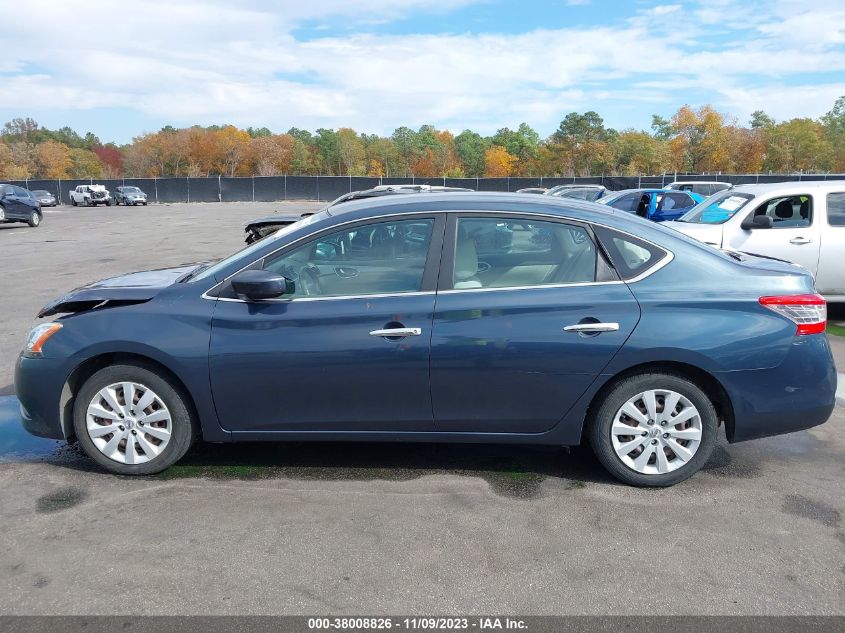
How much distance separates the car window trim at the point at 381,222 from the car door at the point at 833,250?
6.42 metres

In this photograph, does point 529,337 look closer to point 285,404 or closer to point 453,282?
point 453,282

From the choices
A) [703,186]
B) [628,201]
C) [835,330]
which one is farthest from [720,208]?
[703,186]

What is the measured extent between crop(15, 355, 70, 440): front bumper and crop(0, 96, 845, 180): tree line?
8278 centimetres

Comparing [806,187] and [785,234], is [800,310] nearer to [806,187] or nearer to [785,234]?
[785,234]

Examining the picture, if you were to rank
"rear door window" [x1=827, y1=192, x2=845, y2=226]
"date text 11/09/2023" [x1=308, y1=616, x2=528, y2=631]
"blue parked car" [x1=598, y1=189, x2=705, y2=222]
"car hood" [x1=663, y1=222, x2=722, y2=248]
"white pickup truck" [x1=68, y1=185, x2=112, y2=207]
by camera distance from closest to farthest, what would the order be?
"date text 11/09/2023" [x1=308, y1=616, x2=528, y2=631] → "rear door window" [x1=827, y1=192, x2=845, y2=226] → "car hood" [x1=663, y1=222, x2=722, y2=248] → "blue parked car" [x1=598, y1=189, x2=705, y2=222] → "white pickup truck" [x1=68, y1=185, x2=112, y2=207]

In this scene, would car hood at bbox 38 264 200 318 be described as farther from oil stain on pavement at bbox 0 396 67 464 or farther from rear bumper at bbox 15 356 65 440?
oil stain on pavement at bbox 0 396 67 464

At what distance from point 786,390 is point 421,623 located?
98.7 inches

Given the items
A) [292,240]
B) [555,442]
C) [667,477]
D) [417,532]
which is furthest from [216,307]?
[667,477]

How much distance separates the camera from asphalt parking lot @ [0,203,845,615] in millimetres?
3125

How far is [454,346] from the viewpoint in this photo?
401 centimetres

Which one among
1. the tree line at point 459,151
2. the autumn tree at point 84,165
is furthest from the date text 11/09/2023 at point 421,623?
the autumn tree at point 84,165

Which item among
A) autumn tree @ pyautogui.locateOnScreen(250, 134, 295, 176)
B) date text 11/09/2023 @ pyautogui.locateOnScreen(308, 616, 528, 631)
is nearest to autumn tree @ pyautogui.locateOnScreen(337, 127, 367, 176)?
autumn tree @ pyautogui.locateOnScreen(250, 134, 295, 176)

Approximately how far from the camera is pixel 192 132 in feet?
396

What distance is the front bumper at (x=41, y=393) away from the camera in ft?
14.0
